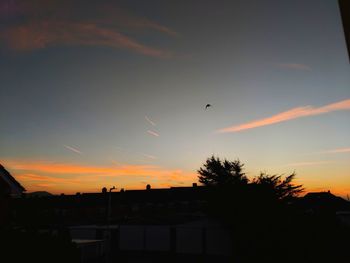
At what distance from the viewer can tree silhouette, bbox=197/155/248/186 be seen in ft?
110

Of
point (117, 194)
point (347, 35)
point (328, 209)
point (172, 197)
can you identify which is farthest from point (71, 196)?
point (347, 35)

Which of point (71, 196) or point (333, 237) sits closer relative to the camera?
point (333, 237)

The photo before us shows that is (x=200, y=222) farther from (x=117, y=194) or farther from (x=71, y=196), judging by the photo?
(x=71, y=196)

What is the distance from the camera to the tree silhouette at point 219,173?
3341 cm

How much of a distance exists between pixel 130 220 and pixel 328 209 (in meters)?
26.7

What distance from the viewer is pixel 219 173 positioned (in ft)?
113

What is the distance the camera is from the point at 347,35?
2.65 metres

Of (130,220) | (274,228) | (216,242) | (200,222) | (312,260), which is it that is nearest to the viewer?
(312,260)

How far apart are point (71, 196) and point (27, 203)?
53.8 m

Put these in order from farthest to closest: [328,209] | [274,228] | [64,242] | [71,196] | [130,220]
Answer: [71,196] < [130,220] < [328,209] < [274,228] < [64,242]

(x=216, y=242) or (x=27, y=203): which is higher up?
(x=27, y=203)

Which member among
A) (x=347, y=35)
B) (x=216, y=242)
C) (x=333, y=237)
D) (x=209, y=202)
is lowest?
(x=216, y=242)

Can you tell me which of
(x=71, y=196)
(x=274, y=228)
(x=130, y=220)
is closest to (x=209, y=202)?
(x=274, y=228)

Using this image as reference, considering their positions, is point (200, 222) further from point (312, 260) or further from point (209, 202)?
point (312, 260)
